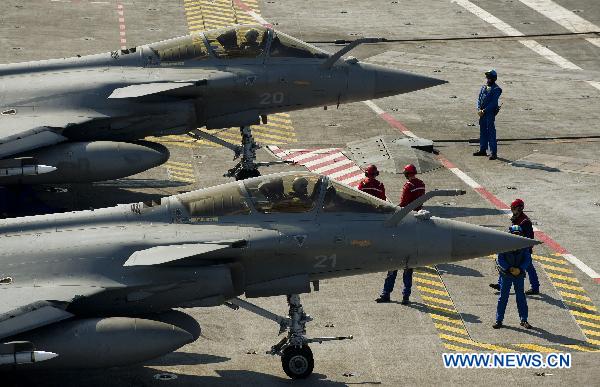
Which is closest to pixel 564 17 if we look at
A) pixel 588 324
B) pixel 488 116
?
pixel 488 116

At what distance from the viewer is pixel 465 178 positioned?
32406 mm

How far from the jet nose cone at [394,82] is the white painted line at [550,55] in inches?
511

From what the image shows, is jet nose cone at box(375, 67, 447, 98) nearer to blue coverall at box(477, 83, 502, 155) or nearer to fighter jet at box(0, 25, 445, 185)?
fighter jet at box(0, 25, 445, 185)

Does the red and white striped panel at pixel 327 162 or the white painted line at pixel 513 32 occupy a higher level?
the white painted line at pixel 513 32

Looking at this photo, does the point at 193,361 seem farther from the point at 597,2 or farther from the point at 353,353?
the point at 597,2

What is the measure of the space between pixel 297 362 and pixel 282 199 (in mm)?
2804

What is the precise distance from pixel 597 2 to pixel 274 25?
14196mm

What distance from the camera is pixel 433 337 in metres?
23.0

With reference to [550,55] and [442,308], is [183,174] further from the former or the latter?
[550,55]

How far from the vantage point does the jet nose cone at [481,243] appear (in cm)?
2080

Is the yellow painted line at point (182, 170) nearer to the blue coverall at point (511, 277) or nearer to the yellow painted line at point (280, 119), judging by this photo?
the yellow painted line at point (280, 119)

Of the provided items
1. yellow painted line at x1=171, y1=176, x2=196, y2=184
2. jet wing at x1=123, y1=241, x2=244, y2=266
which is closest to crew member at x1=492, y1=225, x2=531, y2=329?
jet wing at x1=123, y1=241, x2=244, y2=266

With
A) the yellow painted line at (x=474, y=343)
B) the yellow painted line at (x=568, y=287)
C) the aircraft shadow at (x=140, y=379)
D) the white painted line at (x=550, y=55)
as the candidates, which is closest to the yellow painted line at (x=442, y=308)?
the yellow painted line at (x=474, y=343)

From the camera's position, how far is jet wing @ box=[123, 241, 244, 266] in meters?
20.0
